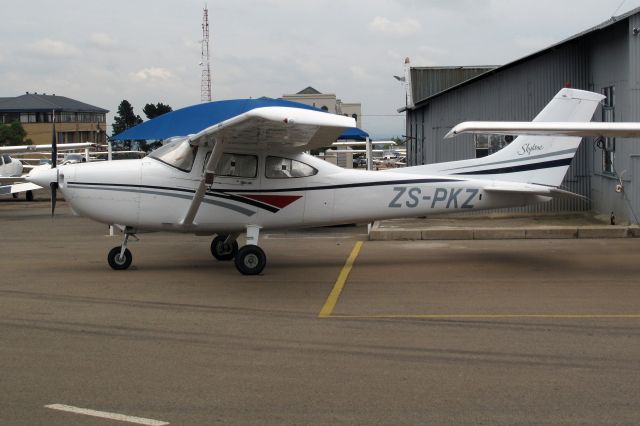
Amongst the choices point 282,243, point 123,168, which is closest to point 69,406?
point 123,168

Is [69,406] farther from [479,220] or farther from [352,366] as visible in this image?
[479,220]

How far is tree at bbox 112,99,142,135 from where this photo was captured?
69.6 meters

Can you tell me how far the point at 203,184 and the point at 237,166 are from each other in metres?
0.96

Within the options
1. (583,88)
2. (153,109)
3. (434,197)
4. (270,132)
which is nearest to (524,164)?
(434,197)

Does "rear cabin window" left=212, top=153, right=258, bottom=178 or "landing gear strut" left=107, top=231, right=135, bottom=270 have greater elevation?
"rear cabin window" left=212, top=153, right=258, bottom=178

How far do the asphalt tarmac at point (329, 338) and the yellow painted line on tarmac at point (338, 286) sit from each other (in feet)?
0.11

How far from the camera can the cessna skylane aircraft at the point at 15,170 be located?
2889 cm

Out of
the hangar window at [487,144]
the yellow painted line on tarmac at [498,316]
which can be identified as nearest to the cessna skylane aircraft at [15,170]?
the hangar window at [487,144]

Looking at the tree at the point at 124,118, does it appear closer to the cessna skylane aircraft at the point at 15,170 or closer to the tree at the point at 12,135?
the tree at the point at 12,135

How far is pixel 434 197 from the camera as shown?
1241cm

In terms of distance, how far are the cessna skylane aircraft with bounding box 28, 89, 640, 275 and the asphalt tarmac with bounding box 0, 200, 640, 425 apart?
828 millimetres

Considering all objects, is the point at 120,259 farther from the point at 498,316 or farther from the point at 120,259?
the point at 498,316

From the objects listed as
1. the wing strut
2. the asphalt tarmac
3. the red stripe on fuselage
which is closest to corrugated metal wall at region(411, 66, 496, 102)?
the asphalt tarmac

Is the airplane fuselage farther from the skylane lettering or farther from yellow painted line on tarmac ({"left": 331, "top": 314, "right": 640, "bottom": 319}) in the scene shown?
yellow painted line on tarmac ({"left": 331, "top": 314, "right": 640, "bottom": 319})
